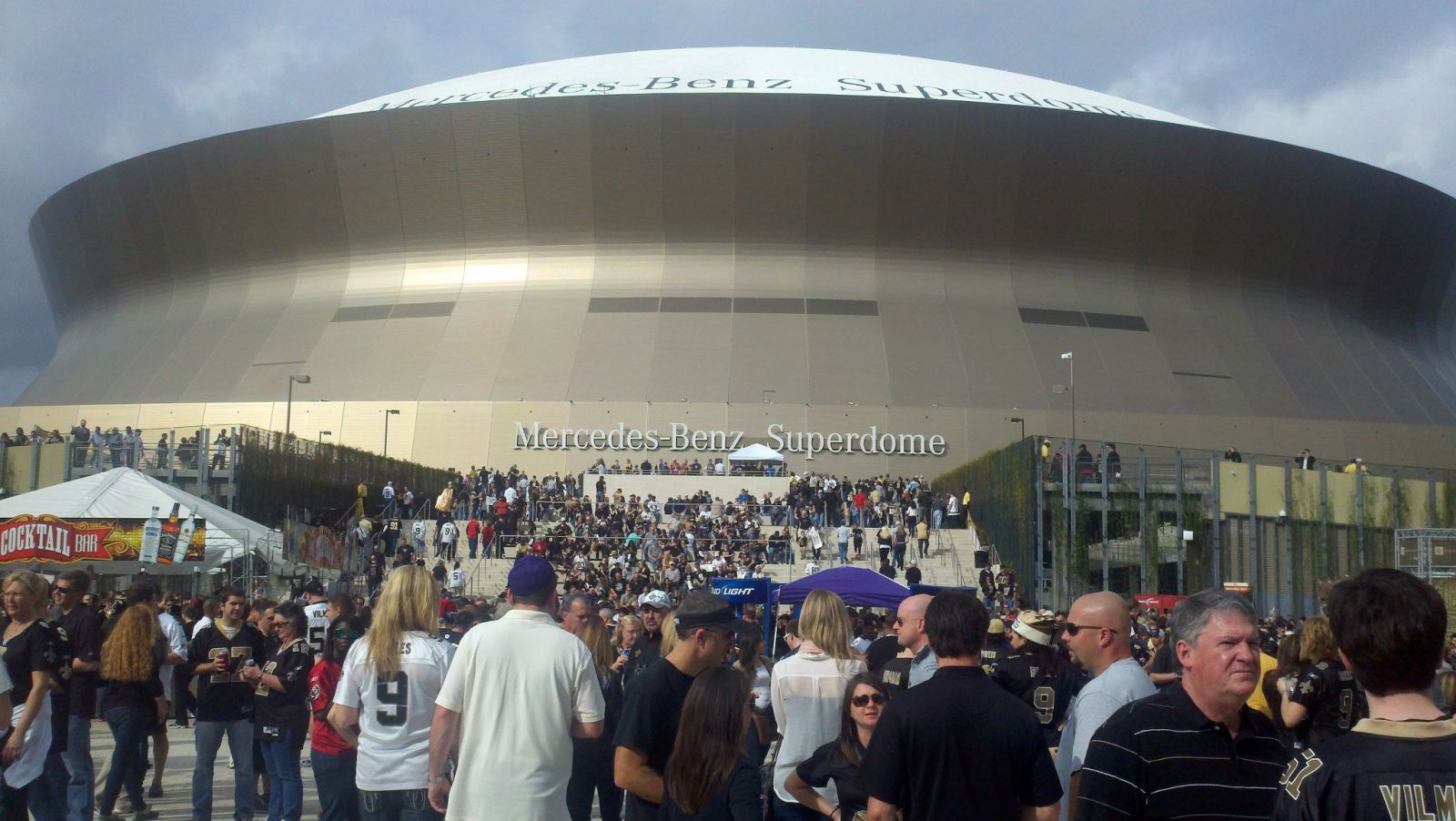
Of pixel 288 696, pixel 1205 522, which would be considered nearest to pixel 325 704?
pixel 288 696

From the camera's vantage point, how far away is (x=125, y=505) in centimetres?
1652

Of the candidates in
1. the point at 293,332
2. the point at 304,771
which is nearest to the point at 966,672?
the point at 304,771

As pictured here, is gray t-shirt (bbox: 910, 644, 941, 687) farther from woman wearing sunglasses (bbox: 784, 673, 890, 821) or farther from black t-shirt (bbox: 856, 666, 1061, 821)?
black t-shirt (bbox: 856, 666, 1061, 821)

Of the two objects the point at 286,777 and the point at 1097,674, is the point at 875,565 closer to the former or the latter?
the point at 286,777

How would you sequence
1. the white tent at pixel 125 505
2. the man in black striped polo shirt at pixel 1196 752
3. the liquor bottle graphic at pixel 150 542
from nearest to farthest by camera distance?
the man in black striped polo shirt at pixel 1196 752
the liquor bottle graphic at pixel 150 542
the white tent at pixel 125 505

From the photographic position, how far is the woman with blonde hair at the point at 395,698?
5559 mm

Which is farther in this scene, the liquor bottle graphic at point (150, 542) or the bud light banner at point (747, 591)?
the liquor bottle graphic at point (150, 542)

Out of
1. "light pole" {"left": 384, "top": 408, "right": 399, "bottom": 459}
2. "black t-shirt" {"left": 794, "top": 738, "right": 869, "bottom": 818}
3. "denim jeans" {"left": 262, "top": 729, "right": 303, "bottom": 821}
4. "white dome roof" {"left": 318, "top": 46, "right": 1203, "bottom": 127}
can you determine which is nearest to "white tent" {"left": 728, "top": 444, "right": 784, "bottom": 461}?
"light pole" {"left": 384, "top": 408, "right": 399, "bottom": 459}

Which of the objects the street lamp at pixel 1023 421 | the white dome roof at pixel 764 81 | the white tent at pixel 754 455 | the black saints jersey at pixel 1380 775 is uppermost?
the white dome roof at pixel 764 81

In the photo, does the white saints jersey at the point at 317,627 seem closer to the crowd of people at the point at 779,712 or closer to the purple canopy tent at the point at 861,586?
the crowd of people at the point at 779,712

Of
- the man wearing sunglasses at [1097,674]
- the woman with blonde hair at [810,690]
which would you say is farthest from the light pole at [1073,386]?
the man wearing sunglasses at [1097,674]

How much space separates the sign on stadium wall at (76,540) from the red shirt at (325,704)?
9.39m

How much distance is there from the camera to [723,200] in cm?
4828

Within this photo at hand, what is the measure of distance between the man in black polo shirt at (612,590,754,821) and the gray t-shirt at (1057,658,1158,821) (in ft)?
3.87
